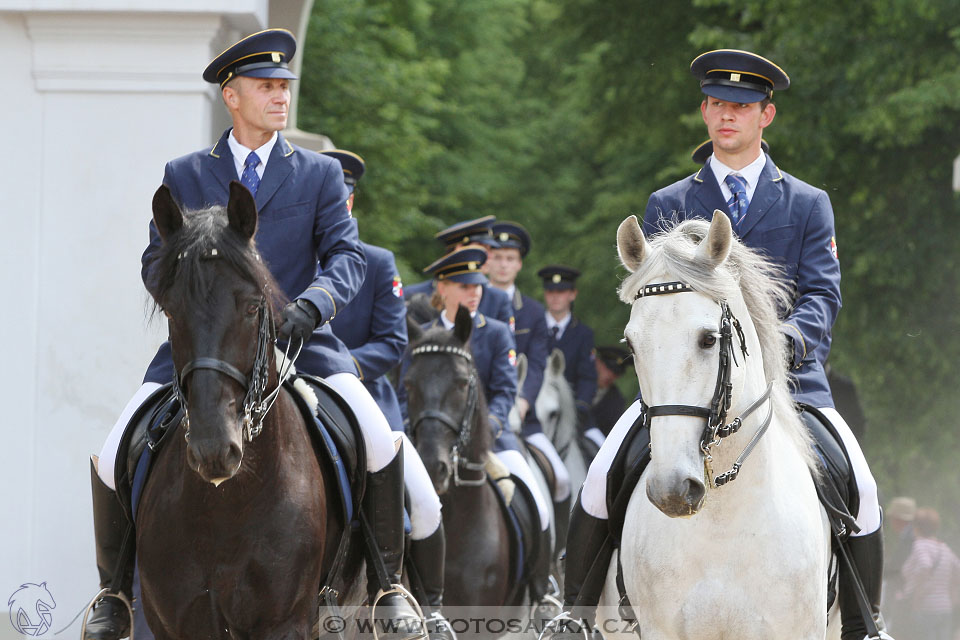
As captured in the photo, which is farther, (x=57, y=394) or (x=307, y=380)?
(x=57, y=394)

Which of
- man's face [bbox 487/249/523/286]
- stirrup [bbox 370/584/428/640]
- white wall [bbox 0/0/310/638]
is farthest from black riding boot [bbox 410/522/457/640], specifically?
man's face [bbox 487/249/523/286]

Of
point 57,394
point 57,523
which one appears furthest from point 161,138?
point 57,523

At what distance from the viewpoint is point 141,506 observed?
582 centimetres

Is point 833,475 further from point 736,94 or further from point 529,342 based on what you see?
point 529,342

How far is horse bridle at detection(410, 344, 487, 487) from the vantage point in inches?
363

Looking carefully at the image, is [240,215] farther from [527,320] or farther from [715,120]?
[527,320]

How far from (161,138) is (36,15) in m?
1.08

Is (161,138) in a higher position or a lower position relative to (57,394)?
higher

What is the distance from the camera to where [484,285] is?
11.5 meters

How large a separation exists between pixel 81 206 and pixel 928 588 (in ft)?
31.0

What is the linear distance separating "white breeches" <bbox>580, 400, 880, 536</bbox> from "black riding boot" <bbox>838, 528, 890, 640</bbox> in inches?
2.2

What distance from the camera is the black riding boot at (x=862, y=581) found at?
615 cm

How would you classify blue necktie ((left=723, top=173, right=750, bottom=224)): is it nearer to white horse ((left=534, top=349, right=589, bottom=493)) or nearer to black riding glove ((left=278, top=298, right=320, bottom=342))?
black riding glove ((left=278, top=298, right=320, bottom=342))

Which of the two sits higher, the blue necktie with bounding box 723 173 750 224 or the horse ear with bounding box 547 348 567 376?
the blue necktie with bounding box 723 173 750 224
